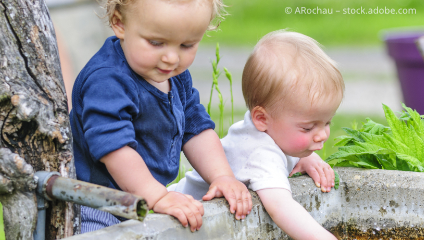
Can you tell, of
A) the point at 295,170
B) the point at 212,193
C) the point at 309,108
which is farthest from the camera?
the point at 295,170

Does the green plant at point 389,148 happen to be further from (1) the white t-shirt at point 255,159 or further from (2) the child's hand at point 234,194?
(2) the child's hand at point 234,194

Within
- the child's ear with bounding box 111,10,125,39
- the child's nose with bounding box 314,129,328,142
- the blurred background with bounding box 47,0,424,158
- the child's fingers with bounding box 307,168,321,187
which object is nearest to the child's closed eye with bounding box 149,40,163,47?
the child's ear with bounding box 111,10,125,39

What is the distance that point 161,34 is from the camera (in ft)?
4.77

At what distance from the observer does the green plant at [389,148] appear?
1991 millimetres

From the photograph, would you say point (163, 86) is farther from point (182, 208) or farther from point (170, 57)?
point (182, 208)

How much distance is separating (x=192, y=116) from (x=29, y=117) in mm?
771

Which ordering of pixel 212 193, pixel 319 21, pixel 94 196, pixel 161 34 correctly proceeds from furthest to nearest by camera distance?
1. pixel 319 21
2. pixel 212 193
3. pixel 161 34
4. pixel 94 196

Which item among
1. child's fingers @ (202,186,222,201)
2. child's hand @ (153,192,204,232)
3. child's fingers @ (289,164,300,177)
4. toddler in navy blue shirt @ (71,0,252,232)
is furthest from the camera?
child's fingers @ (289,164,300,177)

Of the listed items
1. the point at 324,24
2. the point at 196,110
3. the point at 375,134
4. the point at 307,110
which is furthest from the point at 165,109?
the point at 324,24

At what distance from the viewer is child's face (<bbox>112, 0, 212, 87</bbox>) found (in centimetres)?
144

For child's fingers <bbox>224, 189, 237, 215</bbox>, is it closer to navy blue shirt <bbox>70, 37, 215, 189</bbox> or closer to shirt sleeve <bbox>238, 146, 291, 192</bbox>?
shirt sleeve <bbox>238, 146, 291, 192</bbox>

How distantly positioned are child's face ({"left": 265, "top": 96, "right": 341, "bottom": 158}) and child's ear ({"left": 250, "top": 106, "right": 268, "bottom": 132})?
2 cm

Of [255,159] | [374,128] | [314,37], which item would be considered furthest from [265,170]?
[314,37]

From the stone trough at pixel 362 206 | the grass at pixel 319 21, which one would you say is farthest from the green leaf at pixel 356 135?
the grass at pixel 319 21
